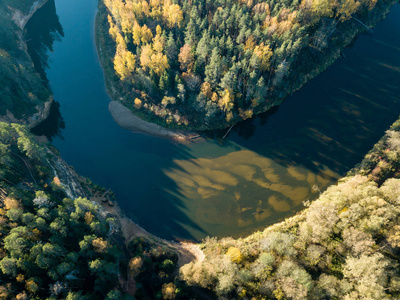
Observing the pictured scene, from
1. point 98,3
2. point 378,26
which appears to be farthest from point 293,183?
point 98,3

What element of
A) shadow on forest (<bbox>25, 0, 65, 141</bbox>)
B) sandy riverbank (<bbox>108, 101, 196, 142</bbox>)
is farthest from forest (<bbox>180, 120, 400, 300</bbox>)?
shadow on forest (<bbox>25, 0, 65, 141</bbox>)

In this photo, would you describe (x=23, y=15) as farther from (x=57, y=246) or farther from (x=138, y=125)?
(x=57, y=246)

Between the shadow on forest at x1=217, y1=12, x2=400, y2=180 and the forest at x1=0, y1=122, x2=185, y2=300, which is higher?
the shadow on forest at x1=217, y1=12, x2=400, y2=180

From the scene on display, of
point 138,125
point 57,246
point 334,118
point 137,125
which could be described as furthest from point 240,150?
point 57,246

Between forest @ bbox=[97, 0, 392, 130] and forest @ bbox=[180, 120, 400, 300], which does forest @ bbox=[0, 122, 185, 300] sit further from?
forest @ bbox=[97, 0, 392, 130]

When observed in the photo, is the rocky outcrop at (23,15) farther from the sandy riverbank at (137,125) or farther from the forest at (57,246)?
the forest at (57,246)

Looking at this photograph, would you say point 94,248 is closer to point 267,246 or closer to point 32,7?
point 267,246
